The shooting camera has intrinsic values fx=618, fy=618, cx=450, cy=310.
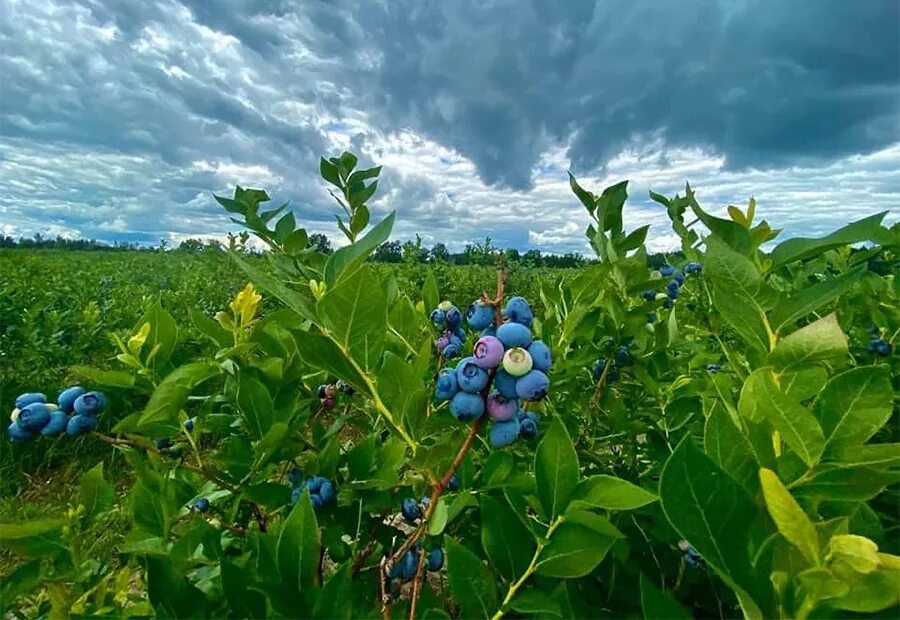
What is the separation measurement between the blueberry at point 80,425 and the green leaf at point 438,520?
21.3 inches

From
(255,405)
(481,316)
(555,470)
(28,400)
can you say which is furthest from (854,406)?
(28,400)

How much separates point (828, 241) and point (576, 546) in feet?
1.81

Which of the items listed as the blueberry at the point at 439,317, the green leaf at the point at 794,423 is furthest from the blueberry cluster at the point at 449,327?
the green leaf at the point at 794,423

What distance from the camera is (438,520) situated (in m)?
0.70

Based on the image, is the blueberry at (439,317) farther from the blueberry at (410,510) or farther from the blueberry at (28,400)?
the blueberry at (28,400)

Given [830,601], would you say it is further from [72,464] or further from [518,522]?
[72,464]

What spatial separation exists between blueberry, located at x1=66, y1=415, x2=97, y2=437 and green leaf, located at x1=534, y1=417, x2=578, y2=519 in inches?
26.1

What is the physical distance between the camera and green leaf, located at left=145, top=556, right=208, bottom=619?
686 millimetres

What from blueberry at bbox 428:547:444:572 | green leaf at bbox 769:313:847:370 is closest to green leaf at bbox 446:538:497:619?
blueberry at bbox 428:547:444:572

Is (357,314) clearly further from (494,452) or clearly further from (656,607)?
(656,607)

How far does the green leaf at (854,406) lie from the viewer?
0.57 meters

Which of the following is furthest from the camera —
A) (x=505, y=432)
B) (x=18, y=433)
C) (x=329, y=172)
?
(x=329, y=172)

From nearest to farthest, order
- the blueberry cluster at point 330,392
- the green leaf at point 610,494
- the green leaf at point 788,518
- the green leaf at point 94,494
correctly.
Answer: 1. the green leaf at point 788,518
2. the green leaf at point 610,494
3. the green leaf at point 94,494
4. the blueberry cluster at point 330,392

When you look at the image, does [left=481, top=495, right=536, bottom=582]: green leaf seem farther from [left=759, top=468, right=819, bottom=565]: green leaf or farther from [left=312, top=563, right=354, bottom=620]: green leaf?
[left=759, top=468, right=819, bottom=565]: green leaf
